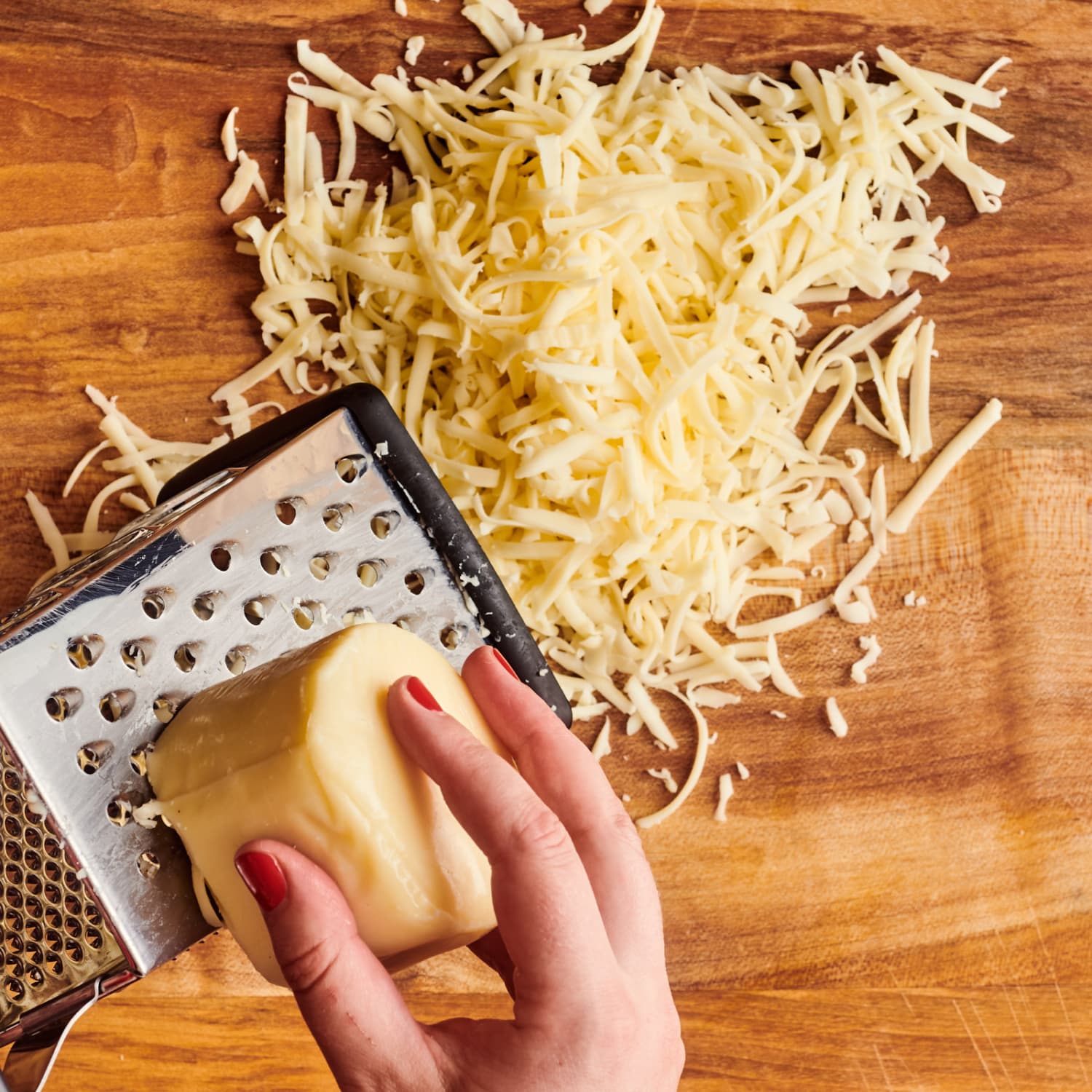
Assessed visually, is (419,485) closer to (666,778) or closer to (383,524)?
(383,524)

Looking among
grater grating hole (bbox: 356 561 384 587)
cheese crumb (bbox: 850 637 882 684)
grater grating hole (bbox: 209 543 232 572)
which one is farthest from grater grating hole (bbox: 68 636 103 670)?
cheese crumb (bbox: 850 637 882 684)

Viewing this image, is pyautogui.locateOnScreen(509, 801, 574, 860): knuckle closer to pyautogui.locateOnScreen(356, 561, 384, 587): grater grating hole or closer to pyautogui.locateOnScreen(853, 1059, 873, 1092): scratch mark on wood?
pyautogui.locateOnScreen(356, 561, 384, 587): grater grating hole

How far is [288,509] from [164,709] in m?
0.18

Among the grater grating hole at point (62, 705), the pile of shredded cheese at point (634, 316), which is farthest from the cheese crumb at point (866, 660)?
the grater grating hole at point (62, 705)

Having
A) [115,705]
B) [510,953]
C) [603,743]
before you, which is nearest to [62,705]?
[115,705]

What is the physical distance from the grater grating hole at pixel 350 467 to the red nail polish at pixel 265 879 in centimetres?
32

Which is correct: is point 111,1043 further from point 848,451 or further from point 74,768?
point 848,451

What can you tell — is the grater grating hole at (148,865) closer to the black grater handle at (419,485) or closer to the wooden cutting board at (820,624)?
the black grater handle at (419,485)

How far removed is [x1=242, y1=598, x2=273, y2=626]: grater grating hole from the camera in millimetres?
839

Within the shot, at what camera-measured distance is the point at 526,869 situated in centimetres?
67

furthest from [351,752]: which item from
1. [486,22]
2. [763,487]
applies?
[486,22]

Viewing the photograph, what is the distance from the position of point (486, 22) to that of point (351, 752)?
88 centimetres

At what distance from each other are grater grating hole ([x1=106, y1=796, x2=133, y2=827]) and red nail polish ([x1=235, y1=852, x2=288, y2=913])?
120 mm

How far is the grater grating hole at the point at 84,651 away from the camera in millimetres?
762
